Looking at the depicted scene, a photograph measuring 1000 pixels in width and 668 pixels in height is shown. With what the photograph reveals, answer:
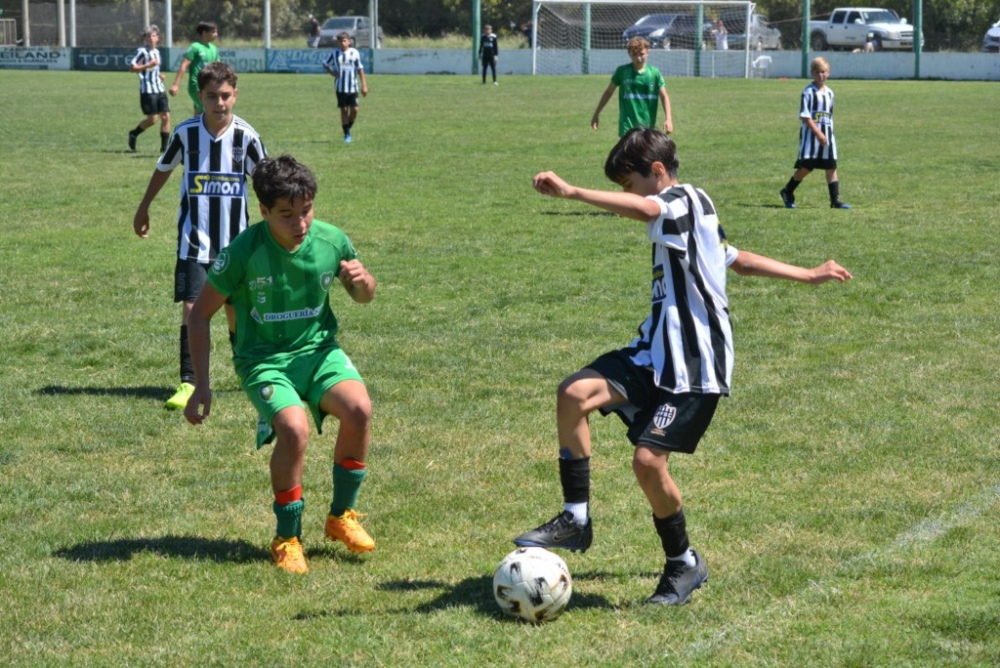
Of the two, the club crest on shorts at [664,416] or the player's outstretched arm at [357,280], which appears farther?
the player's outstretched arm at [357,280]

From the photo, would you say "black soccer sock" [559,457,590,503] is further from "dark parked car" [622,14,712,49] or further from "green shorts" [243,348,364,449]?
"dark parked car" [622,14,712,49]

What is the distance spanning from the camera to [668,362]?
4.64m

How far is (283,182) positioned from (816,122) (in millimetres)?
11762

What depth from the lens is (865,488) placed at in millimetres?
6004

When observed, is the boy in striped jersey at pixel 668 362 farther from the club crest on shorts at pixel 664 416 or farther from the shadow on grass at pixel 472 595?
the shadow on grass at pixel 472 595

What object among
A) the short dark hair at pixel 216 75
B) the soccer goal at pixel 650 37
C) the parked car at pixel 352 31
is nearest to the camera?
the short dark hair at pixel 216 75

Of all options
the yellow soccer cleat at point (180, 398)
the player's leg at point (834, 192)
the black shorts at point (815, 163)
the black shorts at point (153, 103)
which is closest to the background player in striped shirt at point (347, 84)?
the black shorts at point (153, 103)

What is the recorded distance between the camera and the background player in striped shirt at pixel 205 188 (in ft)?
24.6

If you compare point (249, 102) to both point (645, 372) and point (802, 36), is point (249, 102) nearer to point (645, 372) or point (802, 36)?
point (802, 36)

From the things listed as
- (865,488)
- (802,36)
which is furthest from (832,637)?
(802,36)

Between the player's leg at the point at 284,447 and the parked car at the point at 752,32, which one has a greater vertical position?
the parked car at the point at 752,32

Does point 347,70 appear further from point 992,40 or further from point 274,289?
point 992,40

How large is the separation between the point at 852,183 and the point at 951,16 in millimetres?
37087

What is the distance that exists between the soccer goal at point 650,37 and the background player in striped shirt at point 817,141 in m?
32.0
